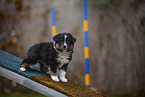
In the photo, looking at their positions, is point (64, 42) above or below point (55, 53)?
above

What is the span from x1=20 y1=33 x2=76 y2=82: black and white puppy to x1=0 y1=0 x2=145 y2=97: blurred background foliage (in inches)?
98.3

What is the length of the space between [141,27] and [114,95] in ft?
6.32

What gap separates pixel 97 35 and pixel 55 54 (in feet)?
9.41

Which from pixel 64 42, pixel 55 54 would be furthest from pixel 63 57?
pixel 64 42

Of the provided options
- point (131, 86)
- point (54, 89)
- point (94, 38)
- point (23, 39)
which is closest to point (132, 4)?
point (94, 38)

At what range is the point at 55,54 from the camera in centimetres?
232

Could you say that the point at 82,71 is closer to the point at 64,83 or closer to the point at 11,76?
the point at 64,83

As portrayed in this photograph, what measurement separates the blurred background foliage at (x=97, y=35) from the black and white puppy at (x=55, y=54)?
8.19 ft

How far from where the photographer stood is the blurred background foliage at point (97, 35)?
482 cm

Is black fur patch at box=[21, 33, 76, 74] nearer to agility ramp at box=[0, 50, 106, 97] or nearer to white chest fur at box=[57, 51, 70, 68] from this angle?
white chest fur at box=[57, 51, 70, 68]

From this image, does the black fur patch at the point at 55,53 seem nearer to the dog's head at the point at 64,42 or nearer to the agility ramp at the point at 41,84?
the dog's head at the point at 64,42

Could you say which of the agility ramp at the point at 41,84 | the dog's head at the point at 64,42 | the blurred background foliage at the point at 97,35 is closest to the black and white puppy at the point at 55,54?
the dog's head at the point at 64,42

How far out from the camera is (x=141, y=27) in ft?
15.5

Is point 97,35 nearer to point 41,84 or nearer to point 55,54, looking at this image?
point 55,54
